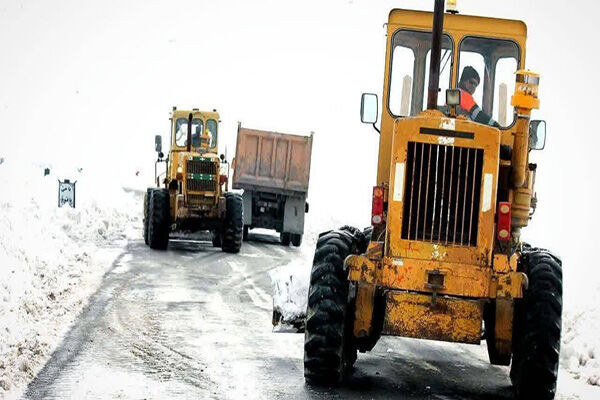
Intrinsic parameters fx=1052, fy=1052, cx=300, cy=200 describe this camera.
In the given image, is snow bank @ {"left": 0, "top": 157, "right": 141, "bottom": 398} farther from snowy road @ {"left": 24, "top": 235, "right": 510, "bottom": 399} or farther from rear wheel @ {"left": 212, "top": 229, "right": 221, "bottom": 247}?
rear wheel @ {"left": 212, "top": 229, "right": 221, "bottom": 247}

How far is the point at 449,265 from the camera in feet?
29.5

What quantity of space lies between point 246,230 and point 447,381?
17.3 meters

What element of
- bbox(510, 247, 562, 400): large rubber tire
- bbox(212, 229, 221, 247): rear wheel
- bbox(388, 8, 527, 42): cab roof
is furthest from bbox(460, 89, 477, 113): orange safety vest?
bbox(212, 229, 221, 247): rear wheel

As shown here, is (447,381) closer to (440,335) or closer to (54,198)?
(440,335)

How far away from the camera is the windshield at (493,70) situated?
10.7 meters

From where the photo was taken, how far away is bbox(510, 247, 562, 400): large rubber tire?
8875 millimetres

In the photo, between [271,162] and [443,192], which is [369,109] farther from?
[271,162]

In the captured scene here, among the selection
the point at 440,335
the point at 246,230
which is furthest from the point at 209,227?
the point at 440,335

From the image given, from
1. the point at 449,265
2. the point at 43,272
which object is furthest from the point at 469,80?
the point at 43,272

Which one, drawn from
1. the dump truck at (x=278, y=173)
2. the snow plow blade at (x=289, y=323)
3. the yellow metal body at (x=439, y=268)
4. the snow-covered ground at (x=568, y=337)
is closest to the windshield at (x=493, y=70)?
the yellow metal body at (x=439, y=268)

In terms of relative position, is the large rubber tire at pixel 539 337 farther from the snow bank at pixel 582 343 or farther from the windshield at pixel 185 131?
the windshield at pixel 185 131

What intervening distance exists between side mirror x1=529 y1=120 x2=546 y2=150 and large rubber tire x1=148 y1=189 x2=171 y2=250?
13.1m

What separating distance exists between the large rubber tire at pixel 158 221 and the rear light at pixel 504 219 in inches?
540

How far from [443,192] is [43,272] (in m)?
8.12
